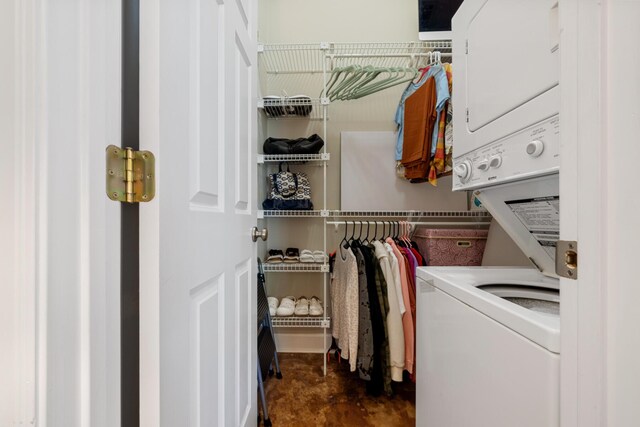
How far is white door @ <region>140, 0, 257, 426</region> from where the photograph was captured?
404 mm

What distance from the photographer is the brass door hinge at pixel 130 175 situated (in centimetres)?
36

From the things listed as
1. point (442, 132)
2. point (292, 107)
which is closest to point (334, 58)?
point (292, 107)

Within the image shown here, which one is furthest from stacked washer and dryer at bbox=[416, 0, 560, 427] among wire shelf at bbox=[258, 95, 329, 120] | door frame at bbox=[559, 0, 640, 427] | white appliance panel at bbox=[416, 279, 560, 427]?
wire shelf at bbox=[258, 95, 329, 120]

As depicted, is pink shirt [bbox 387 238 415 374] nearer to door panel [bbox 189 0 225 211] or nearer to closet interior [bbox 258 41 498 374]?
closet interior [bbox 258 41 498 374]

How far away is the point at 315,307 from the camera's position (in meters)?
1.66

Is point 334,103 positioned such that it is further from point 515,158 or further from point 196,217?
point 196,217

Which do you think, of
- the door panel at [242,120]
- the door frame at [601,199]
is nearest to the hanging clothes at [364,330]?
the door panel at [242,120]

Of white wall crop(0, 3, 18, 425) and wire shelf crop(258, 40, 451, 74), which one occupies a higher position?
wire shelf crop(258, 40, 451, 74)

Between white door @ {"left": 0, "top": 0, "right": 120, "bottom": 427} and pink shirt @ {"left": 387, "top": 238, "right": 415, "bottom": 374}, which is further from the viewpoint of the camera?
pink shirt @ {"left": 387, "top": 238, "right": 415, "bottom": 374}

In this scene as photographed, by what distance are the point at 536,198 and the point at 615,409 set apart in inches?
21.4

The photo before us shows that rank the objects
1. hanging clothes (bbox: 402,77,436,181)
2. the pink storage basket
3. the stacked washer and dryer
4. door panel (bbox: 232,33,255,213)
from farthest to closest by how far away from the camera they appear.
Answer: the pink storage basket < hanging clothes (bbox: 402,77,436,181) < door panel (bbox: 232,33,255,213) < the stacked washer and dryer

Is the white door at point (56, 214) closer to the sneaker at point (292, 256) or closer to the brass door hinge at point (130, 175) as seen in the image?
the brass door hinge at point (130, 175)

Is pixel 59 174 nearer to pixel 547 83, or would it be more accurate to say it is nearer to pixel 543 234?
pixel 547 83

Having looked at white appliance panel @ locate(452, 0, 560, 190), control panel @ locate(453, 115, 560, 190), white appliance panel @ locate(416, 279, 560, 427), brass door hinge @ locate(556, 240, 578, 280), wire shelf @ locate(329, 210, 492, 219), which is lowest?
white appliance panel @ locate(416, 279, 560, 427)
